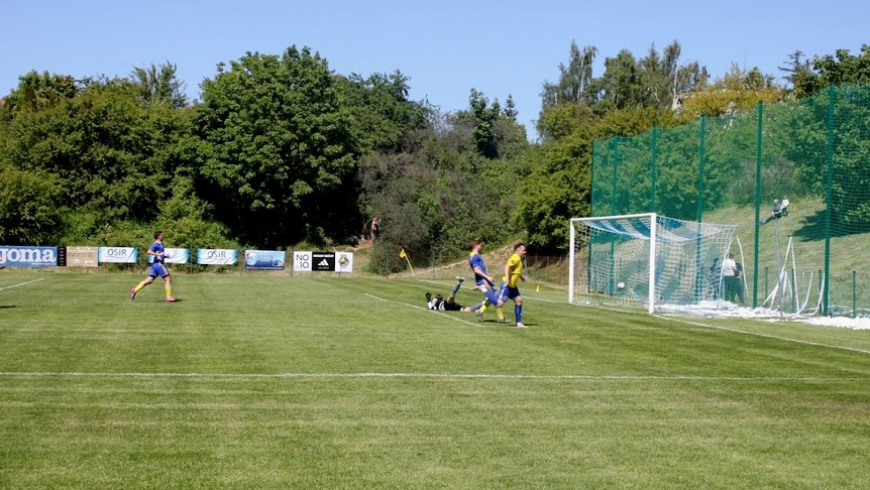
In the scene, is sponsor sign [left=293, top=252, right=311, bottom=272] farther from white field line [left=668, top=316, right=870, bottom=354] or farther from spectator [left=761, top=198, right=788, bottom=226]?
white field line [left=668, top=316, right=870, bottom=354]

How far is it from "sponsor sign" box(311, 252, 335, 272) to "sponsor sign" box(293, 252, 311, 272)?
0.79ft

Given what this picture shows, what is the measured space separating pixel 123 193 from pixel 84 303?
4357cm

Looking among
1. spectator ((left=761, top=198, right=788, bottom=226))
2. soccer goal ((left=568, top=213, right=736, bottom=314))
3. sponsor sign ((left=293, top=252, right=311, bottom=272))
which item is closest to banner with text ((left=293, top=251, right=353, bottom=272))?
sponsor sign ((left=293, top=252, right=311, bottom=272))

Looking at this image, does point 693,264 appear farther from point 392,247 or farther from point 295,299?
point 392,247

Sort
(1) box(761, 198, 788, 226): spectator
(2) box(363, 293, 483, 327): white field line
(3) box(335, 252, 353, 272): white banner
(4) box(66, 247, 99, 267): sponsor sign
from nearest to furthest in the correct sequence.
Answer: (2) box(363, 293, 483, 327): white field line < (1) box(761, 198, 788, 226): spectator < (4) box(66, 247, 99, 267): sponsor sign < (3) box(335, 252, 353, 272): white banner

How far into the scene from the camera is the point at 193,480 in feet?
25.2

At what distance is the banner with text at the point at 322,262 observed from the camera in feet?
191

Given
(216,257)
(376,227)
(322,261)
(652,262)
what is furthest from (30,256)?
(652,262)

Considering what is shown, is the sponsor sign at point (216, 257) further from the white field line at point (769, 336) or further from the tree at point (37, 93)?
the white field line at point (769, 336)

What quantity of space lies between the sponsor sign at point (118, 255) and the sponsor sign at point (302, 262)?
953 centimetres

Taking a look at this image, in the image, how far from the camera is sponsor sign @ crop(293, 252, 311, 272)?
58.2 meters

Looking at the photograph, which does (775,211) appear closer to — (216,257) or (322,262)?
(322,262)

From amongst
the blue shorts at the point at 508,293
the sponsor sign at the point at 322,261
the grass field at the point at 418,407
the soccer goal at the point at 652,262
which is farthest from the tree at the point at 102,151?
the blue shorts at the point at 508,293

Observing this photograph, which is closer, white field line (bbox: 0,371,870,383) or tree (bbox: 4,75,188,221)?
white field line (bbox: 0,371,870,383)
